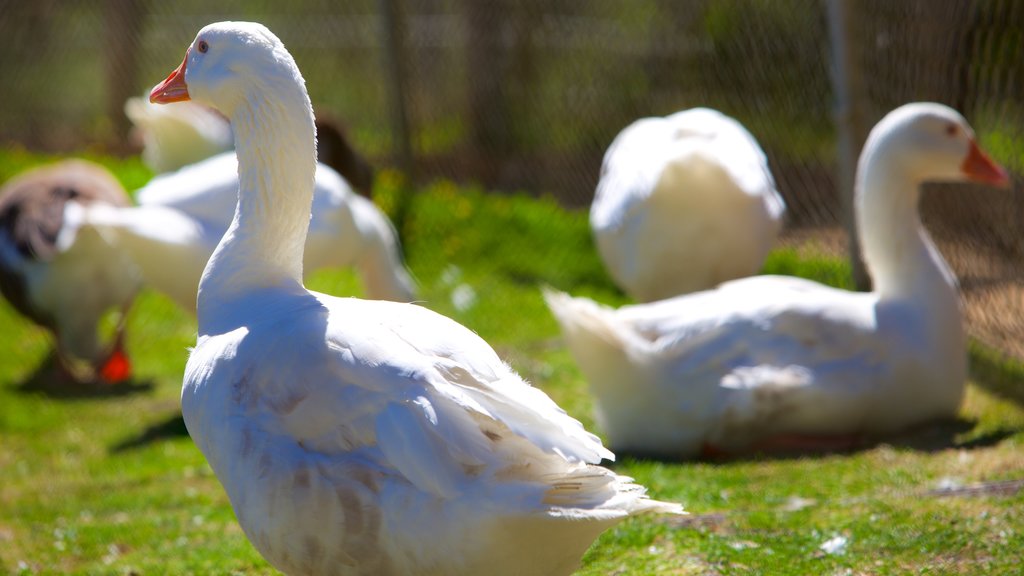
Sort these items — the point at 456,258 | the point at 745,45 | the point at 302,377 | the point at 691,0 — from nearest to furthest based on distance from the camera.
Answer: the point at 302,377, the point at 745,45, the point at 691,0, the point at 456,258

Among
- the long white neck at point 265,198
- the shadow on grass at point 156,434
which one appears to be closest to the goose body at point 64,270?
the shadow on grass at point 156,434

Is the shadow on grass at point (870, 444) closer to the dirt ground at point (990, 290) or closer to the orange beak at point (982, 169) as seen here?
the dirt ground at point (990, 290)

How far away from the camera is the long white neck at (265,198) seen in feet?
11.7

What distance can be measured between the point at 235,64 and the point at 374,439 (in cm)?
127

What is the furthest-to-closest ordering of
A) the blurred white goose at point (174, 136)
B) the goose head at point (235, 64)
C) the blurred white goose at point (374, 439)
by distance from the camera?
the blurred white goose at point (174, 136)
the goose head at point (235, 64)
the blurred white goose at point (374, 439)

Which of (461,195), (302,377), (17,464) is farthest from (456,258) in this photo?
(302,377)

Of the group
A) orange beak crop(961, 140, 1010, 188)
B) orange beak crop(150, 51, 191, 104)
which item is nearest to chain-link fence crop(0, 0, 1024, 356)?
orange beak crop(961, 140, 1010, 188)

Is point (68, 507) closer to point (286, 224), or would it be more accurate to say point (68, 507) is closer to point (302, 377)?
point (286, 224)

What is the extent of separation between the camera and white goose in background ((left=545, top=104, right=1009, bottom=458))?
16.3 ft

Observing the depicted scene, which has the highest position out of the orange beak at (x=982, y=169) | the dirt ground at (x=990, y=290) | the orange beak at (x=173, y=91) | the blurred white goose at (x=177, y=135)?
the orange beak at (x=173, y=91)

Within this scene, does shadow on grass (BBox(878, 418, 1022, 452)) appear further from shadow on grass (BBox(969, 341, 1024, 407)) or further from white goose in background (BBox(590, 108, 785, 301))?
white goose in background (BBox(590, 108, 785, 301))

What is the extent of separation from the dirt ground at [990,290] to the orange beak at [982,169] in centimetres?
42

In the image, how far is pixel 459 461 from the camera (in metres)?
2.90

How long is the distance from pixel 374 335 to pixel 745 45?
4.79 meters
